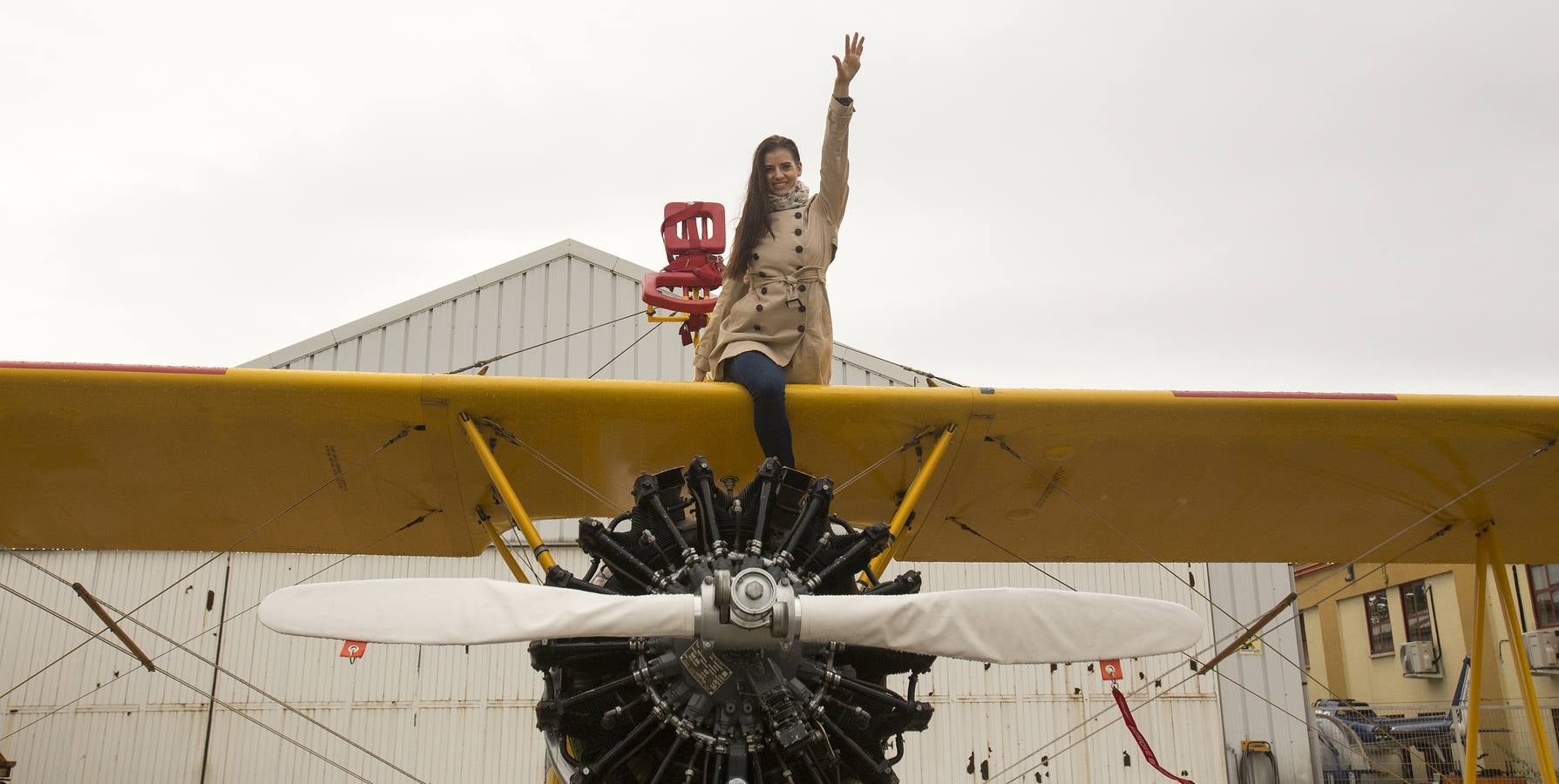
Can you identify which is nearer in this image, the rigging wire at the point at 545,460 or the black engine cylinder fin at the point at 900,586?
the black engine cylinder fin at the point at 900,586

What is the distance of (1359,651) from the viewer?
24938 millimetres

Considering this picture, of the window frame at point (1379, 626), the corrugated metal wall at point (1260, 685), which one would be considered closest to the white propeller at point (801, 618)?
the corrugated metal wall at point (1260, 685)

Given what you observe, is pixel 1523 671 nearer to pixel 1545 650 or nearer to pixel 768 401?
pixel 768 401

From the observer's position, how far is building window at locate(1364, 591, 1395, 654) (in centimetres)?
2377

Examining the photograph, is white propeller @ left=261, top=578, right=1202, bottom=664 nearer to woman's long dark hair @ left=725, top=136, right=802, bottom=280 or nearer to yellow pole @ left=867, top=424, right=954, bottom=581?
yellow pole @ left=867, top=424, right=954, bottom=581

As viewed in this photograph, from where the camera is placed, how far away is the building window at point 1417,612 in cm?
2188

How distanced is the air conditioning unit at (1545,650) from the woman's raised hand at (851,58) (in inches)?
685

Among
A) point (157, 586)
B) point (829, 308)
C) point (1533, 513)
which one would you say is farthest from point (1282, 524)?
point (157, 586)

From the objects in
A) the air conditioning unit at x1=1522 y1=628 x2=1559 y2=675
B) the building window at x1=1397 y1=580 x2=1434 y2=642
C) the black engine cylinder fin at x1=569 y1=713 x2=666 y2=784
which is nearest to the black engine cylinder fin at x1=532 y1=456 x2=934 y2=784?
the black engine cylinder fin at x1=569 y1=713 x2=666 y2=784

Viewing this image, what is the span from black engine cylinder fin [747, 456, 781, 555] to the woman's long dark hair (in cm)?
116

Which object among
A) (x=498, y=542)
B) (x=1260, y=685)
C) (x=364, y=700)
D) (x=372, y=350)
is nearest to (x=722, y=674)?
(x=498, y=542)

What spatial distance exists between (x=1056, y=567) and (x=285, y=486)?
25.9 feet

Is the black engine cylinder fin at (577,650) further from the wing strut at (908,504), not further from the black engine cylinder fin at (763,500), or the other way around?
the wing strut at (908,504)

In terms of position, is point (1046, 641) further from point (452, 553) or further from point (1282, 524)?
point (452, 553)
